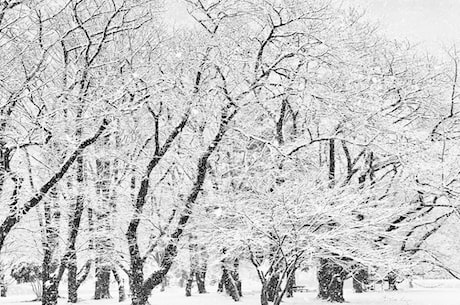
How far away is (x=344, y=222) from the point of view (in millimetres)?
12766

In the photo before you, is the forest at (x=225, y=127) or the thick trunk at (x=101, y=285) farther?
the thick trunk at (x=101, y=285)

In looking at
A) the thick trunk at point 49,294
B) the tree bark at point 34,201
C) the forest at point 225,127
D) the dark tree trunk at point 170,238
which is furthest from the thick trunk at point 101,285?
the tree bark at point 34,201

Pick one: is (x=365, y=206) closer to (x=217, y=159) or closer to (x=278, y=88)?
(x=278, y=88)

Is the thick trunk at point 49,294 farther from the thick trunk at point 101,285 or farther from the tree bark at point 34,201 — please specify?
the thick trunk at point 101,285

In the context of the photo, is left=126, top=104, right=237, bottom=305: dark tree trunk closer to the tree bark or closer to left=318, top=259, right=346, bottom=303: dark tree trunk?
the tree bark

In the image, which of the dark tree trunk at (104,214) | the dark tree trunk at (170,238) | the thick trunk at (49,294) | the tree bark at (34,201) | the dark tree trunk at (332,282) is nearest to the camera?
the tree bark at (34,201)

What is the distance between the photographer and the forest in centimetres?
1141

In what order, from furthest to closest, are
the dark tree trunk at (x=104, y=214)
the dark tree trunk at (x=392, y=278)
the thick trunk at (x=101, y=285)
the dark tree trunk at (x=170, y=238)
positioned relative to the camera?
1. the thick trunk at (x=101, y=285)
2. the dark tree trunk at (x=104, y=214)
3. the dark tree trunk at (x=392, y=278)
4. the dark tree trunk at (x=170, y=238)

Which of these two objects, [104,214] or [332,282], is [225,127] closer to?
[104,214]

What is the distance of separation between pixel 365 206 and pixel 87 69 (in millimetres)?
8115

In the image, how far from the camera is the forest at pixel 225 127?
11.4 meters

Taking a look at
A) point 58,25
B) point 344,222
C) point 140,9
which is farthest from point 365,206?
point 58,25

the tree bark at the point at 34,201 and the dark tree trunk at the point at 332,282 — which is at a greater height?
the tree bark at the point at 34,201

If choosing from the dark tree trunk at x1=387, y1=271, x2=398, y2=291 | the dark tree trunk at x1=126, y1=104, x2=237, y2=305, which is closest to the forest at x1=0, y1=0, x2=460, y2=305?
the dark tree trunk at x1=126, y1=104, x2=237, y2=305
